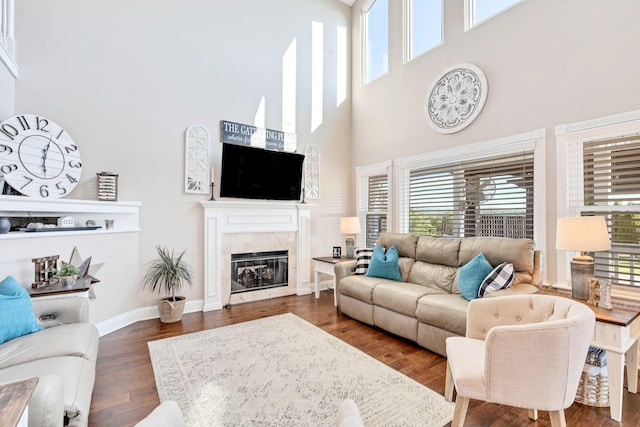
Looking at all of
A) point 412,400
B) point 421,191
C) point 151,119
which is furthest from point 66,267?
point 421,191

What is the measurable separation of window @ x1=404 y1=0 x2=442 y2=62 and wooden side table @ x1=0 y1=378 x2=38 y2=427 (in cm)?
490

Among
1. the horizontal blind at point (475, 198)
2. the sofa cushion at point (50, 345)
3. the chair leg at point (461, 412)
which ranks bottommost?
the chair leg at point (461, 412)

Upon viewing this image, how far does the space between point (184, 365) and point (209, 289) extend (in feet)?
5.34

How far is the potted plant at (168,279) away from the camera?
11.7ft

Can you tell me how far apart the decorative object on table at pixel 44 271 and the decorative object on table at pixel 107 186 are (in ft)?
2.91

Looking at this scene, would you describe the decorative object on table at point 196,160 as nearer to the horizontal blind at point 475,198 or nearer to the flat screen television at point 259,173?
the flat screen television at point 259,173

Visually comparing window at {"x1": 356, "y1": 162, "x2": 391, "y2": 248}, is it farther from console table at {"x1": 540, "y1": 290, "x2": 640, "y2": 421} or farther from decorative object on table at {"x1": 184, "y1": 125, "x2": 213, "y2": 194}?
console table at {"x1": 540, "y1": 290, "x2": 640, "y2": 421}

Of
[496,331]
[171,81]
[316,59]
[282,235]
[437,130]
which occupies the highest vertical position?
[316,59]

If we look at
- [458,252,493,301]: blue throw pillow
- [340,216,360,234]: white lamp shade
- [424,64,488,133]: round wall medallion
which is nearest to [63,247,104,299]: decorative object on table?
[340,216,360,234]: white lamp shade

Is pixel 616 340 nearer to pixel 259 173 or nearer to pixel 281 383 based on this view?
pixel 281 383

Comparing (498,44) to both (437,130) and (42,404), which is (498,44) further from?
(42,404)

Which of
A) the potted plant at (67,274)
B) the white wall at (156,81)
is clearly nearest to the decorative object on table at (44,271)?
the potted plant at (67,274)

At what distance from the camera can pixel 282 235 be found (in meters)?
4.75

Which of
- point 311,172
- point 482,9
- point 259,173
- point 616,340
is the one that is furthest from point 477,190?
point 259,173
